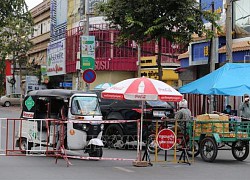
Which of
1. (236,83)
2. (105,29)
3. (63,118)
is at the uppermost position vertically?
(105,29)

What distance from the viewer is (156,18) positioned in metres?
20.8

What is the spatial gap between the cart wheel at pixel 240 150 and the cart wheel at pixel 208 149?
979mm

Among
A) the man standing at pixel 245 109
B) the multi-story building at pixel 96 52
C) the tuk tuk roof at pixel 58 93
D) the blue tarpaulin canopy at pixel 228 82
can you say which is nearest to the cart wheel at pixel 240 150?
the blue tarpaulin canopy at pixel 228 82

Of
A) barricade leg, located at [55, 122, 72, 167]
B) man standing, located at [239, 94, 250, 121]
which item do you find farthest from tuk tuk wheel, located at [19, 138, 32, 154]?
man standing, located at [239, 94, 250, 121]

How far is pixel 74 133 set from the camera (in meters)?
13.3

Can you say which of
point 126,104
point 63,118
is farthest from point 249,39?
point 63,118

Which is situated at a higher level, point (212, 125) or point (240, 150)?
point (212, 125)

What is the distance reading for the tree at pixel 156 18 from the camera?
20484 mm

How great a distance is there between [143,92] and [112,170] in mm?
2012

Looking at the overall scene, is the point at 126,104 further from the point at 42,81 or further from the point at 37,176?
the point at 42,81

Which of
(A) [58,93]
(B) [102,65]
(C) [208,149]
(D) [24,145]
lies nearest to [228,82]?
(C) [208,149]

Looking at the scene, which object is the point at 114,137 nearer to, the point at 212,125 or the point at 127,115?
the point at 127,115

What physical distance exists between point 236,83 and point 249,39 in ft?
24.2

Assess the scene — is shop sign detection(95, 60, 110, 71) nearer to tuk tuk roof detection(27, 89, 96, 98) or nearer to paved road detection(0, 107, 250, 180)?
tuk tuk roof detection(27, 89, 96, 98)
